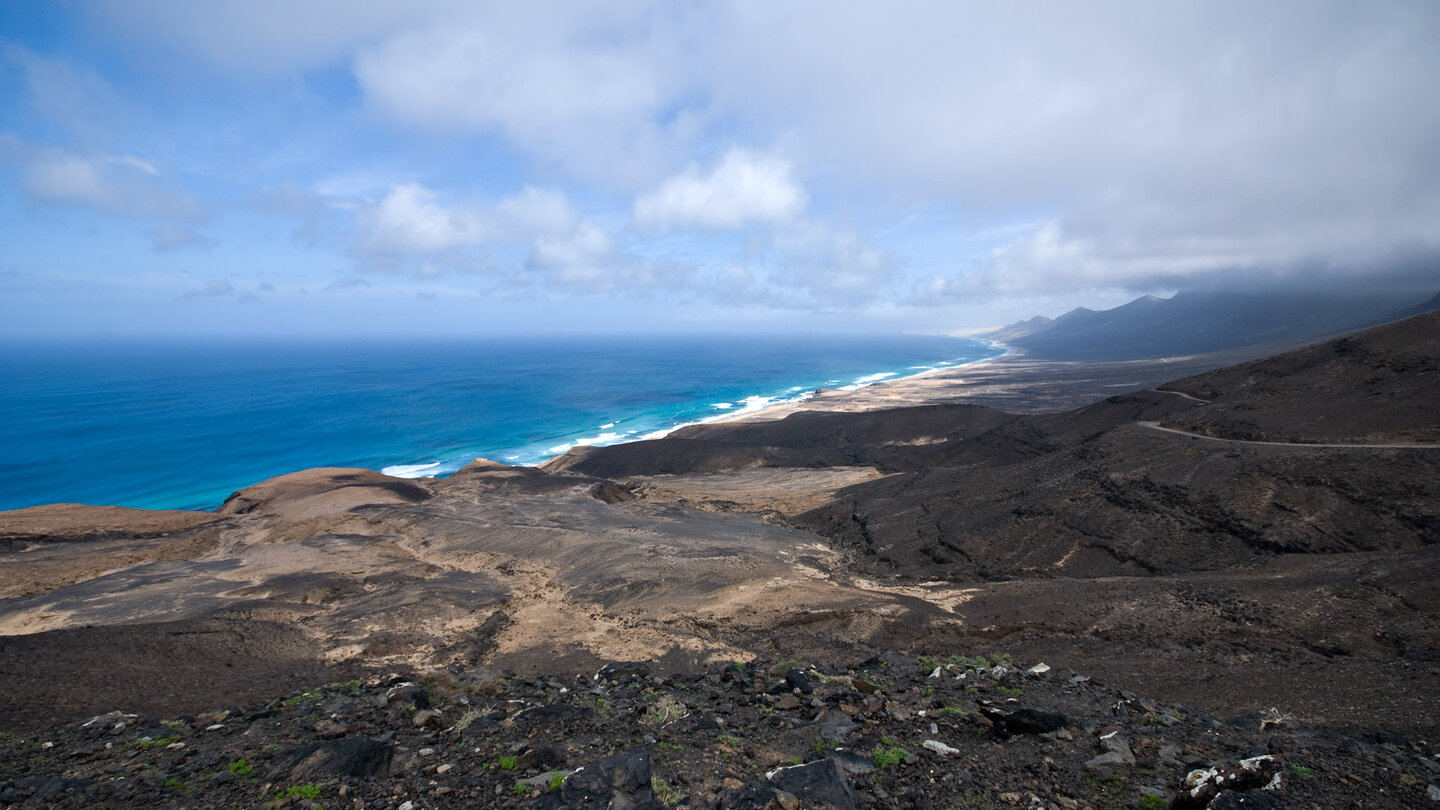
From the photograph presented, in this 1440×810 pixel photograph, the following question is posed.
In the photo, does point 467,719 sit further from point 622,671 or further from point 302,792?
point 622,671

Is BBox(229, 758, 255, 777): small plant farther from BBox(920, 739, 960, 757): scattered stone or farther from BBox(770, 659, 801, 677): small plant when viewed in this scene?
BBox(920, 739, 960, 757): scattered stone

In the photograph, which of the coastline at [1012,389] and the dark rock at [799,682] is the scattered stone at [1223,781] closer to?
the dark rock at [799,682]

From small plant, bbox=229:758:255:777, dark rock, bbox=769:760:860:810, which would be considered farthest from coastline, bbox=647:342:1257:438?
dark rock, bbox=769:760:860:810

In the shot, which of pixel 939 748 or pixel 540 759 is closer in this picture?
pixel 540 759

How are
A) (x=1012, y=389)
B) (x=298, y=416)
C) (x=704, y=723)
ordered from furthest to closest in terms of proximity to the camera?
(x=1012, y=389)
(x=298, y=416)
(x=704, y=723)

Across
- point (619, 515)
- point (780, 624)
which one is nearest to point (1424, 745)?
point (780, 624)

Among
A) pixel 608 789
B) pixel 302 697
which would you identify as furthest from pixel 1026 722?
pixel 302 697

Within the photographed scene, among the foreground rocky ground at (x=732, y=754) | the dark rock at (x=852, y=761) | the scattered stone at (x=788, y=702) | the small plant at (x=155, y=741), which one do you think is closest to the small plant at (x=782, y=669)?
the foreground rocky ground at (x=732, y=754)
